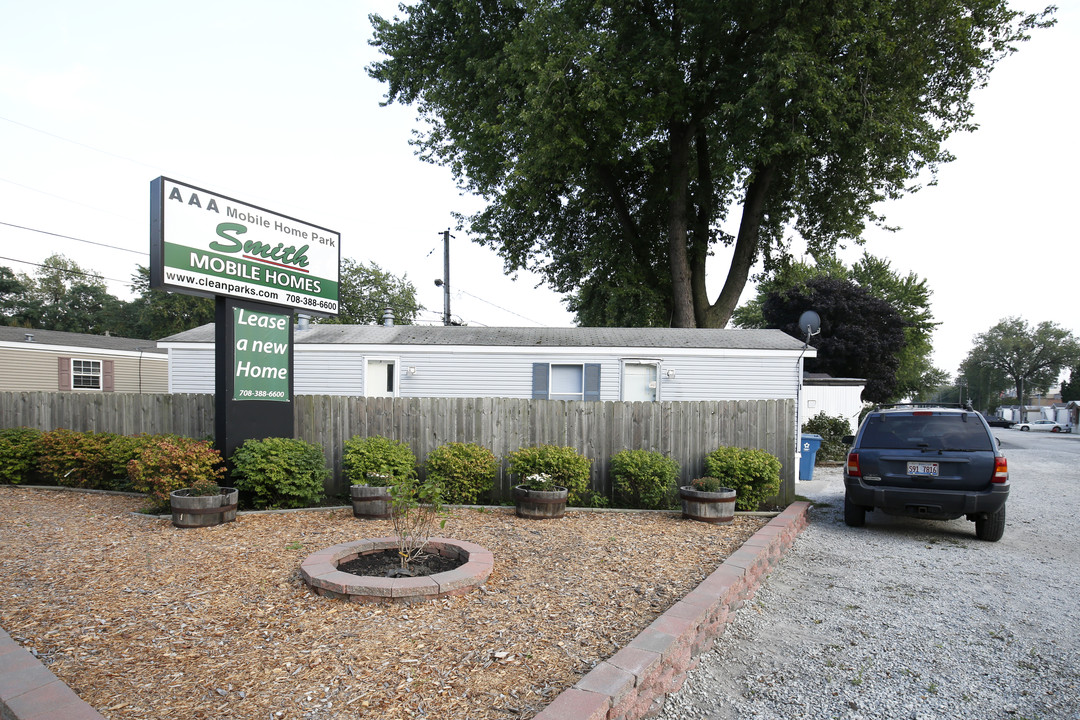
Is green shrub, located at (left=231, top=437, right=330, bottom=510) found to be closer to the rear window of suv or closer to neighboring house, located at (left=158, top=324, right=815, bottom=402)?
neighboring house, located at (left=158, top=324, right=815, bottom=402)

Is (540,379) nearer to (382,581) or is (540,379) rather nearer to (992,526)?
(992,526)

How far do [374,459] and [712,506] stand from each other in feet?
13.0

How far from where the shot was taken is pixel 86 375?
70.7ft

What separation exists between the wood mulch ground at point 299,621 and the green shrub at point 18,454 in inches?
131

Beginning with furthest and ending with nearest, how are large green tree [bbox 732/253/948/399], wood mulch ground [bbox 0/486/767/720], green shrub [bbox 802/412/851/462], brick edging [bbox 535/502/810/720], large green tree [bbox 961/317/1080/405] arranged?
large green tree [bbox 961/317/1080/405], large green tree [bbox 732/253/948/399], green shrub [bbox 802/412/851/462], wood mulch ground [bbox 0/486/767/720], brick edging [bbox 535/502/810/720]

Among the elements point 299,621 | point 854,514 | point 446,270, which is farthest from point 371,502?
point 446,270

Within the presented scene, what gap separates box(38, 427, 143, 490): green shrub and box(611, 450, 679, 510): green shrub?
636 centimetres

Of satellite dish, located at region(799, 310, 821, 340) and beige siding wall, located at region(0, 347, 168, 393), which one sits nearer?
satellite dish, located at region(799, 310, 821, 340)

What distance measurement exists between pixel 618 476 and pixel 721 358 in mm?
6397

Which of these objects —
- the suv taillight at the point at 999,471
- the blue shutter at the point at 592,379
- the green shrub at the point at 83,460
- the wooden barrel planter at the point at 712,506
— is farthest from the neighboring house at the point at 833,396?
the green shrub at the point at 83,460

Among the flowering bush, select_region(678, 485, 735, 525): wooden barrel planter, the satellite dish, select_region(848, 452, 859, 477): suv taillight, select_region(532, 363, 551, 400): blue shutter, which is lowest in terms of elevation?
select_region(678, 485, 735, 525): wooden barrel planter

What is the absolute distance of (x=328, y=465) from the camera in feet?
25.1

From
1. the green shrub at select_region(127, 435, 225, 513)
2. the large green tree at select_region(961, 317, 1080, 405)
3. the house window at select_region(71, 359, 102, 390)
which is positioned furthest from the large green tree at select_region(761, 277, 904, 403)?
the large green tree at select_region(961, 317, 1080, 405)

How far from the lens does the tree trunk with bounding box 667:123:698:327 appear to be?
17495mm
